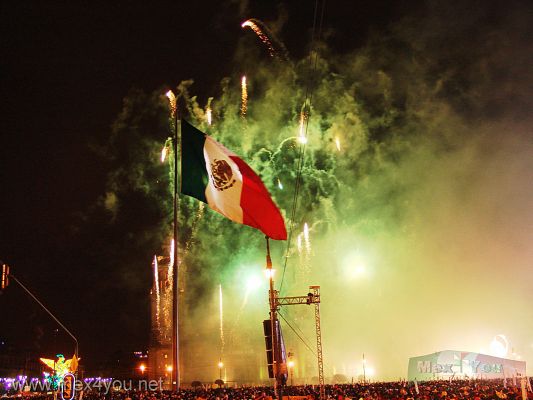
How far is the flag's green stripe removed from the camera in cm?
1348

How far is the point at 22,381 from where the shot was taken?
51.5 m

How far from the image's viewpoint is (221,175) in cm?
1316

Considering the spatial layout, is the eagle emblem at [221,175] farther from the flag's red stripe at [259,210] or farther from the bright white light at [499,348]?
the bright white light at [499,348]

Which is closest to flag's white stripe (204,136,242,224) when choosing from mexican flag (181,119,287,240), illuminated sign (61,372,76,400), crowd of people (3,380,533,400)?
mexican flag (181,119,287,240)

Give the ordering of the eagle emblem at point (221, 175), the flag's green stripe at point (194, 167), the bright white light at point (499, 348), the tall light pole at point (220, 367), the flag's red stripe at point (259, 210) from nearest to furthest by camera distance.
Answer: the flag's red stripe at point (259, 210) < the eagle emblem at point (221, 175) < the flag's green stripe at point (194, 167) < the bright white light at point (499, 348) < the tall light pole at point (220, 367)

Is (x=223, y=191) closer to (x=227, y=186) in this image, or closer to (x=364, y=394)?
(x=227, y=186)

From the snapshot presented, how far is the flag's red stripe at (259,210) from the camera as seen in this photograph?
12625mm

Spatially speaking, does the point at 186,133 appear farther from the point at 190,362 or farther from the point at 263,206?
the point at 190,362

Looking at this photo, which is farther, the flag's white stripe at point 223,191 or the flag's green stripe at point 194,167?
the flag's green stripe at point 194,167

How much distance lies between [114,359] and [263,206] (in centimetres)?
9781

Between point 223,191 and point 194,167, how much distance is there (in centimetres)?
125

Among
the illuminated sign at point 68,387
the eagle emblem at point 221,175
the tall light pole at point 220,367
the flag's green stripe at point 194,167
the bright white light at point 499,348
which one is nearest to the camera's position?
the eagle emblem at point 221,175

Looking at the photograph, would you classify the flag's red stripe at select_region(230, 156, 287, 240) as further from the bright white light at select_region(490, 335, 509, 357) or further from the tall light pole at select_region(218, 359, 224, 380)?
the tall light pole at select_region(218, 359, 224, 380)

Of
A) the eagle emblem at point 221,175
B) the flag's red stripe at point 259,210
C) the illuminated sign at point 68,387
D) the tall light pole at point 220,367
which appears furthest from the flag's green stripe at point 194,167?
the tall light pole at point 220,367
